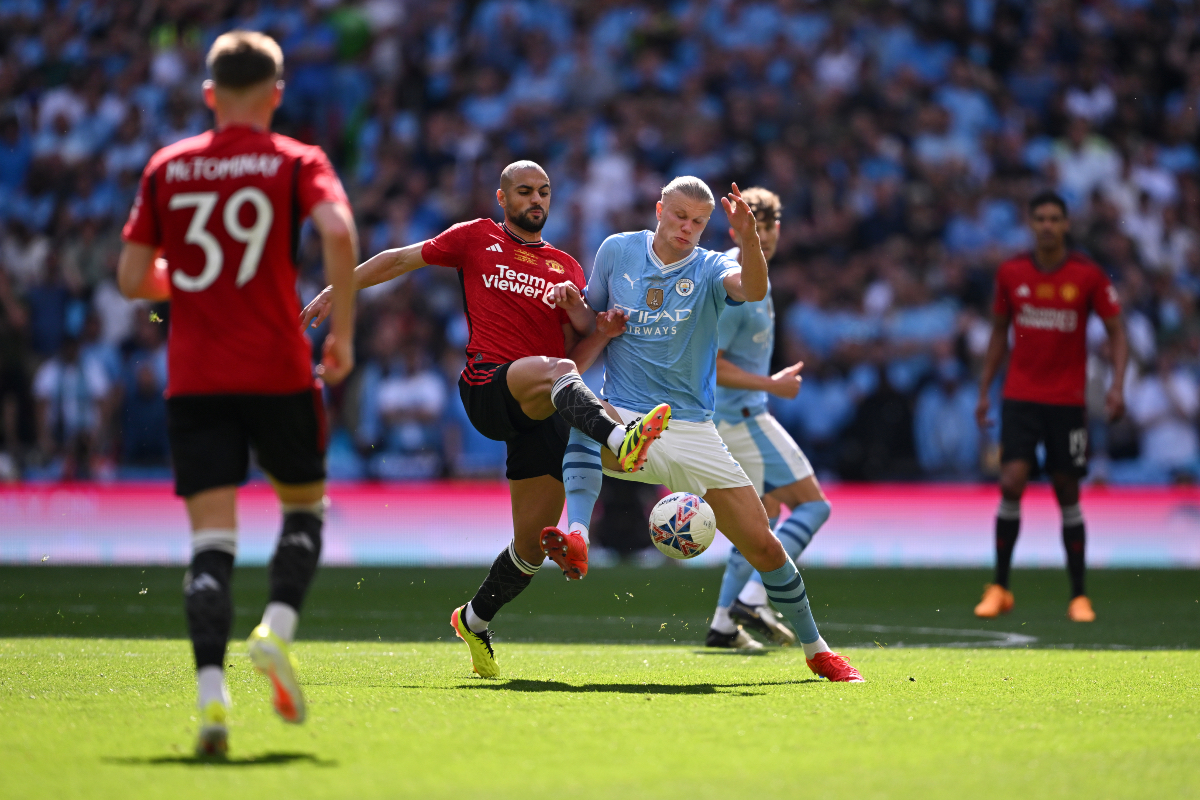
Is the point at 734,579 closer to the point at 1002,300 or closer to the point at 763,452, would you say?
the point at 763,452

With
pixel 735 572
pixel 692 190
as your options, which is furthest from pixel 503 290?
pixel 735 572

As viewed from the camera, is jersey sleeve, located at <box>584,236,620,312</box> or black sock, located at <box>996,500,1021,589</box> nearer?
jersey sleeve, located at <box>584,236,620,312</box>

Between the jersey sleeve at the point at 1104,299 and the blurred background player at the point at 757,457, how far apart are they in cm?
294

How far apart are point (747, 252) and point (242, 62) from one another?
7.49 feet

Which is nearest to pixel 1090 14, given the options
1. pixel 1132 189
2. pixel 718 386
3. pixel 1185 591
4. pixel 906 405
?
pixel 1132 189

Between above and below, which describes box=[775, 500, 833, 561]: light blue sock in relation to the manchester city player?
below

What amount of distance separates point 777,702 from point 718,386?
9.72 ft

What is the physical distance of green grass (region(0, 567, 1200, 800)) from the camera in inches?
156

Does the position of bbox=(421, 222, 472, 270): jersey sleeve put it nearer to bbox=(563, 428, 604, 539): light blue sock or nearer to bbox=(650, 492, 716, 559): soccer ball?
bbox=(563, 428, 604, 539): light blue sock

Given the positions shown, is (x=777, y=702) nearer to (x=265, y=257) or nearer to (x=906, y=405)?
(x=265, y=257)

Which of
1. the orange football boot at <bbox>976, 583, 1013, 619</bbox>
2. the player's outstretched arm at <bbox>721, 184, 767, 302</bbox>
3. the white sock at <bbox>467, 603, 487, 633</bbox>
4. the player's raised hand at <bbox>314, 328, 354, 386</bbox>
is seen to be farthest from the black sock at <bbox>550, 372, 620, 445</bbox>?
the orange football boot at <bbox>976, 583, 1013, 619</bbox>

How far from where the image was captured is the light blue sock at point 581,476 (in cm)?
636

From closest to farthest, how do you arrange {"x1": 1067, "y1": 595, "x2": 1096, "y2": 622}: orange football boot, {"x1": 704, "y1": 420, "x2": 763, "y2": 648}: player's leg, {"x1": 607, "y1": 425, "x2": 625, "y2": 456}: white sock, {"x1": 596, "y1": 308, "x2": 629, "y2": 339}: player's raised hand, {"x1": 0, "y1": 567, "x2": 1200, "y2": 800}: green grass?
{"x1": 0, "y1": 567, "x2": 1200, "y2": 800}: green grass < {"x1": 607, "y1": 425, "x2": 625, "y2": 456}: white sock < {"x1": 596, "y1": 308, "x2": 629, "y2": 339}: player's raised hand < {"x1": 704, "y1": 420, "x2": 763, "y2": 648}: player's leg < {"x1": 1067, "y1": 595, "x2": 1096, "y2": 622}: orange football boot

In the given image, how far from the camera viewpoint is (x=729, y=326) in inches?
328
